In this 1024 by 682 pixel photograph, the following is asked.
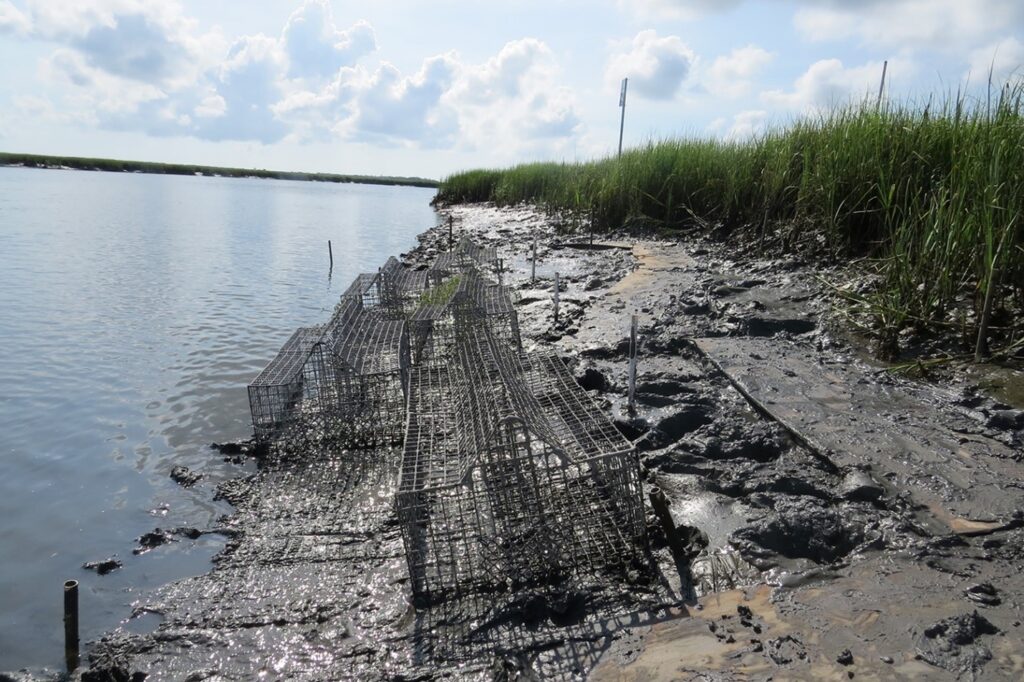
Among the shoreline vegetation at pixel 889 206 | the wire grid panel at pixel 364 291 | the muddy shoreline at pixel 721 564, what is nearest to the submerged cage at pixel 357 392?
the muddy shoreline at pixel 721 564

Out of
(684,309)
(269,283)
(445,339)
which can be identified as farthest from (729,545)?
(269,283)

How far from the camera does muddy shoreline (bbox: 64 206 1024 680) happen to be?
9.53ft

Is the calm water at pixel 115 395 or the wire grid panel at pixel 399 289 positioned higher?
the wire grid panel at pixel 399 289

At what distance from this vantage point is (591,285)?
10.8 m

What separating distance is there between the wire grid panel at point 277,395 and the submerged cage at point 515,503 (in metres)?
2.06

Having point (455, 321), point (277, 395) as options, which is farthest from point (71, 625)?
point (455, 321)

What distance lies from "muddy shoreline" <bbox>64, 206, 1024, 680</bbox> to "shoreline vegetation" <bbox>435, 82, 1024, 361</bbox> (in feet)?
2.71

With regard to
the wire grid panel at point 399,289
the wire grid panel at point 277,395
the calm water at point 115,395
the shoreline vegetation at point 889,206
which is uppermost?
the shoreline vegetation at point 889,206

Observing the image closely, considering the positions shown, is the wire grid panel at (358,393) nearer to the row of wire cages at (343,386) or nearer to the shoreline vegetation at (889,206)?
the row of wire cages at (343,386)

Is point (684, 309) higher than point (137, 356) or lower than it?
higher

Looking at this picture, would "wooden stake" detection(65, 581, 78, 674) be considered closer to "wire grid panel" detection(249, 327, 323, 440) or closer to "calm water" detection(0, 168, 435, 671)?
"calm water" detection(0, 168, 435, 671)

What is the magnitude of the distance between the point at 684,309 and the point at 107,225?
2548 cm

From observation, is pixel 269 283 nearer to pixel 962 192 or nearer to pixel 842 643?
pixel 962 192

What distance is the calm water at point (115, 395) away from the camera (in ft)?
14.4
